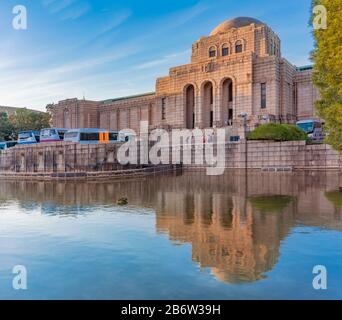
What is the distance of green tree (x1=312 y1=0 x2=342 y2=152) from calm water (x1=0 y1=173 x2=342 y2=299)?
3.74 m

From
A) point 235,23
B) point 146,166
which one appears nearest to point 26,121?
point 235,23

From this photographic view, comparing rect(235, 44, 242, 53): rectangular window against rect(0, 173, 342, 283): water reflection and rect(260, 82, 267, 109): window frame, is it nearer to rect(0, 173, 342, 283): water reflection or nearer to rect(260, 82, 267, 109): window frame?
rect(260, 82, 267, 109): window frame

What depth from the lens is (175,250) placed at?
763cm

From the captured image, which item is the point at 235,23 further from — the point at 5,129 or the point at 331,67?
the point at 331,67

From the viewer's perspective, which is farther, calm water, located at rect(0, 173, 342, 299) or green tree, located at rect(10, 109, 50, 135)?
green tree, located at rect(10, 109, 50, 135)

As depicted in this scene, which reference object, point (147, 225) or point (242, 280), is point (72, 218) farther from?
point (242, 280)

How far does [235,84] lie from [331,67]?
39661 millimetres

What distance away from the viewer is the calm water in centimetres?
564

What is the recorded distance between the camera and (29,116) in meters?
68.5

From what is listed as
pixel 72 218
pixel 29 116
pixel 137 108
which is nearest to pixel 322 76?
pixel 72 218

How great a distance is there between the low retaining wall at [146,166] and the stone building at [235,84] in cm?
1537

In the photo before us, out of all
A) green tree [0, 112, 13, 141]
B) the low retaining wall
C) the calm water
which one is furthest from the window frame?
green tree [0, 112, 13, 141]
